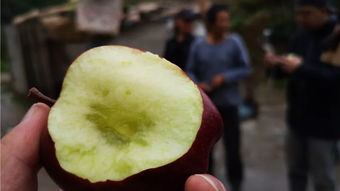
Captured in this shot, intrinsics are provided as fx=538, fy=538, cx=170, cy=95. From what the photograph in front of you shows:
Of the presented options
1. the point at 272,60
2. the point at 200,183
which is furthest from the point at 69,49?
the point at 200,183

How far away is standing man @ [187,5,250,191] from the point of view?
3051 mm

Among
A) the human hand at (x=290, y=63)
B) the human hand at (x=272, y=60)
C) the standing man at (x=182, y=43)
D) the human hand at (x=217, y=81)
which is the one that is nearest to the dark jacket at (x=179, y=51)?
the standing man at (x=182, y=43)

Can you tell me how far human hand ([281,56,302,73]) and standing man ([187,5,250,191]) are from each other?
390mm

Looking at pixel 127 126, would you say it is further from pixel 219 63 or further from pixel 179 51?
pixel 179 51

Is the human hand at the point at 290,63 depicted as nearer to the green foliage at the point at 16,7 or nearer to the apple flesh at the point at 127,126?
the apple flesh at the point at 127,126

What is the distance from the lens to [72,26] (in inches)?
217

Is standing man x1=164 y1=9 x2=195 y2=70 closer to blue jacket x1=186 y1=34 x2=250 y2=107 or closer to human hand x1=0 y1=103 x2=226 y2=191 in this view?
blue jacket x1=186 y1=34 x2=250 y2=107

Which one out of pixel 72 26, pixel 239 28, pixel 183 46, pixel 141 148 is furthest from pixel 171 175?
pixel 239 28

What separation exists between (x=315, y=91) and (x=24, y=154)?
180 cm

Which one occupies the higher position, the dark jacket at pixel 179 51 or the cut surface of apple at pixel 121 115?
the cut surface of apple at pixel 121 115

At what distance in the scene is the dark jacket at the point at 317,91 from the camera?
2.63m

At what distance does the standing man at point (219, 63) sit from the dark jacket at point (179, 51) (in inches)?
8.8

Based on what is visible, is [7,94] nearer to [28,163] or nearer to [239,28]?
[239,28]

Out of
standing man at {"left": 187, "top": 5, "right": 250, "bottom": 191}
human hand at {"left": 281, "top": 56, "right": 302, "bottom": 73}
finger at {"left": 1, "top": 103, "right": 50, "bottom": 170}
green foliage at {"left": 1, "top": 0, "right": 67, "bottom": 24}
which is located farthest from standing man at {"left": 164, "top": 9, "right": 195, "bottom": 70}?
green foliage at {"left": 1, "top": 0, "right": 67, "bottom": 24}
